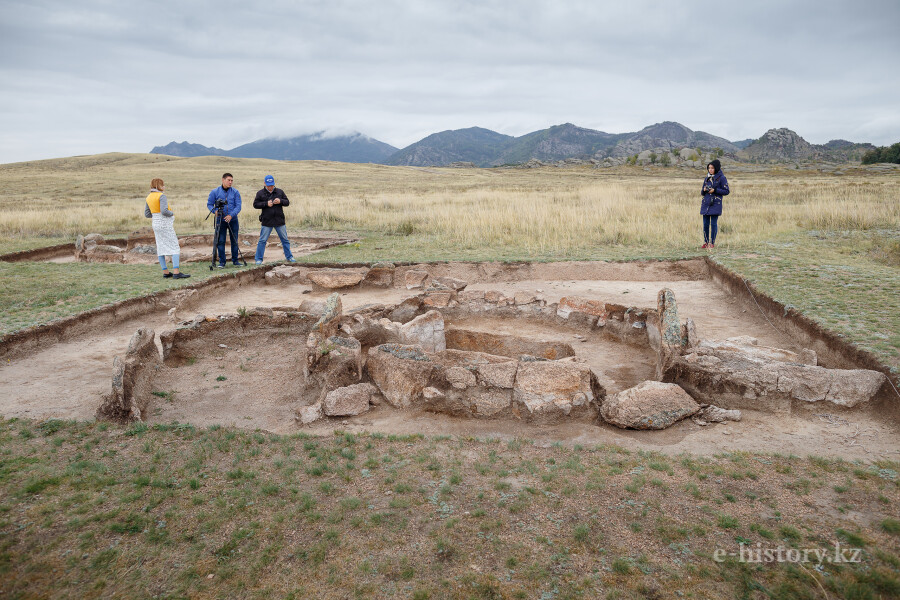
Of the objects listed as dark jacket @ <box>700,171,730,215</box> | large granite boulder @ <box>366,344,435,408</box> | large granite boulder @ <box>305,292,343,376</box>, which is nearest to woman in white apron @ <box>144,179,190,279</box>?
large granite boulder @ <box>305,292,343,376</box>

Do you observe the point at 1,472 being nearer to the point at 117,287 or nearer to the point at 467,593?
the point at 467,593

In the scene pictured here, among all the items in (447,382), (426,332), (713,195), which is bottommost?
(447,382)

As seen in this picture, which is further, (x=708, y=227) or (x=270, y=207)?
(x=708, y=227)

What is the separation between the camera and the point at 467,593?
2689 millimetres

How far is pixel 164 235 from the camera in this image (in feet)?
34.4

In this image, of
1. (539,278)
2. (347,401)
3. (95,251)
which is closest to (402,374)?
(347,401)

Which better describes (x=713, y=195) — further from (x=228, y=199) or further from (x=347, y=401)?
(x=228, y=199)

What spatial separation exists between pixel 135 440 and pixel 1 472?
2.88 ft

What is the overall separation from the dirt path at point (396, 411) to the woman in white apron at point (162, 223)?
7.25 ft

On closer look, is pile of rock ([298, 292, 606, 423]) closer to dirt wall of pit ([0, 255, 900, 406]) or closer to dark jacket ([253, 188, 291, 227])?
dirt wall of pit ([0, 255, 900, 406])

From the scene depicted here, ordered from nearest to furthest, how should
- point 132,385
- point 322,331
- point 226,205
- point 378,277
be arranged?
1. point 132,385
2. point 322,331
3. point 378,277
4. point 226,205

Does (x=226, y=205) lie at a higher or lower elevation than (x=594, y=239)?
higher

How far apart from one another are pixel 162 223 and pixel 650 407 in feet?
32.4

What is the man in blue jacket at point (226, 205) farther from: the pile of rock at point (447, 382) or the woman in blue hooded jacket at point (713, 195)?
the woman in blue hooded jacket at point (713, 195)
